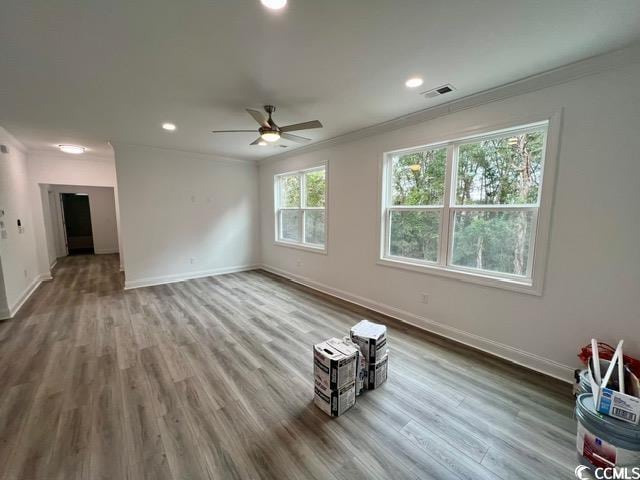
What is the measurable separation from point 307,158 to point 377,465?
4.40 metres

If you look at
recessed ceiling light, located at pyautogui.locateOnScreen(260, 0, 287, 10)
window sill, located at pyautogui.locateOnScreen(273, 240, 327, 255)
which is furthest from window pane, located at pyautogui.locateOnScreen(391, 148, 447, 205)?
recessed ceiling light, located at pyautogui.locateOnScreen(260, 0, 287, 10)

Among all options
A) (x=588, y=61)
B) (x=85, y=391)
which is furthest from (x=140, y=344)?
(x=588, y=61)

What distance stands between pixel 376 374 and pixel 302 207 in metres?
3.68

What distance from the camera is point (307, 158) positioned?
→ 4805 mm

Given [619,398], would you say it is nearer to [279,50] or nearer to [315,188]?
[279,50]

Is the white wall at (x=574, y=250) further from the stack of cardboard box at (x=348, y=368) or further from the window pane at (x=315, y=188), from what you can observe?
the window pane at (x=315, y=188)

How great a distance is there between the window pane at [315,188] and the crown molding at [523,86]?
1116mm

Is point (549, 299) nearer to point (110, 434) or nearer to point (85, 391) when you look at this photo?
point (110, 434)

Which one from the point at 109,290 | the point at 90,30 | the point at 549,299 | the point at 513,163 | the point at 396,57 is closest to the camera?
the point at 90,30

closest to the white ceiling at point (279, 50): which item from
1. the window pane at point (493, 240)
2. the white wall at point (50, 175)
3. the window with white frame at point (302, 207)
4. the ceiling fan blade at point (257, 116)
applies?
the ceiling fan blade at point (257, 116)

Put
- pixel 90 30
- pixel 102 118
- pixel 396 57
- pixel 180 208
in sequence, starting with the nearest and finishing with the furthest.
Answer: pixel 90 30, pixel 396 57, pixel 102 118, pixel 180 208

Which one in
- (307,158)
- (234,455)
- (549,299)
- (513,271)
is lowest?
(234,455)

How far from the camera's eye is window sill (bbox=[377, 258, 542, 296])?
2426 mm

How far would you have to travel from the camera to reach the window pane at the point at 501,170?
2449 millimetres
